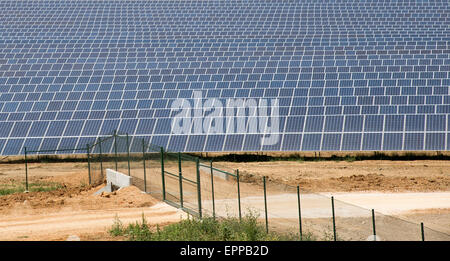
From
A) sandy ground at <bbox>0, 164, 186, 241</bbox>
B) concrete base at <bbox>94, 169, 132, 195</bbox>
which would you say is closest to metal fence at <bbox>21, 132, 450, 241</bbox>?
concrete base at <bbox>94, 169, 132, 195</bbox>

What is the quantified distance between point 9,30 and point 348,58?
2594 cm

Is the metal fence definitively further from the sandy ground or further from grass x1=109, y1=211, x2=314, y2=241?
the sandy ground

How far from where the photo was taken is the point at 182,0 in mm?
62750

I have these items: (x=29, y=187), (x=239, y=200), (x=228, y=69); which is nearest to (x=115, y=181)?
(x=29, y=187)

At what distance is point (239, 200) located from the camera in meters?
20.9

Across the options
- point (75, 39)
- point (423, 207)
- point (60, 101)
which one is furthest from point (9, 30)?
point (423, 207)

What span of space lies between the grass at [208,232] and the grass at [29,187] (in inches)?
435

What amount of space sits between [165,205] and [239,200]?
5769 millimetres

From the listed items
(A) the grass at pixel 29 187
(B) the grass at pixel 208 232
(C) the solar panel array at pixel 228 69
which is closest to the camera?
(B) the grass at pixel 208 232

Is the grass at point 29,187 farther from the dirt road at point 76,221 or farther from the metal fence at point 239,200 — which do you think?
the dirt road at point 76,221

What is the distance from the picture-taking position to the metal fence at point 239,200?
63.1 feet

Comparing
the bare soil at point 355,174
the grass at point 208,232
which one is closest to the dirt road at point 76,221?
the grass at point 208,232

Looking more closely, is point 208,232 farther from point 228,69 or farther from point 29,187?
point 228,69

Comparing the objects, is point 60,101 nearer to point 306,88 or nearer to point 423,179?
point 306,88
